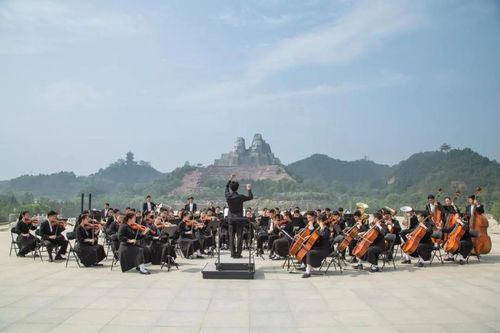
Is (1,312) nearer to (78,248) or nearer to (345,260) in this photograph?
(78,248)

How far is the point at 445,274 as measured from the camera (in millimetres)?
9945

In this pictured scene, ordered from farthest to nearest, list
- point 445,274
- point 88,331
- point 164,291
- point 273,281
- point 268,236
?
1. point 268,236
2. point 445,274
3. point 273,281
4. point 164,291
5. point 88,331

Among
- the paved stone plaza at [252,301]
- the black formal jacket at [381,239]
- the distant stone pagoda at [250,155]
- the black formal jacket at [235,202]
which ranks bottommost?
the paved stone plaza at [252,301]

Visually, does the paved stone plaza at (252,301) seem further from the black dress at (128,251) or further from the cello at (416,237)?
the cello at (416,237)

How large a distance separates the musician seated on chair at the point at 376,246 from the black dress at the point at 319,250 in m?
1.16

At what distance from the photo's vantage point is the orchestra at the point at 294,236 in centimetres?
1026

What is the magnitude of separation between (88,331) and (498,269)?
939 centimetres

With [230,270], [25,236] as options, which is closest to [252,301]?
[230,270]

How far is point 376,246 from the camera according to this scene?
10.5m

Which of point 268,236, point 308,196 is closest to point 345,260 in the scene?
point 268,236

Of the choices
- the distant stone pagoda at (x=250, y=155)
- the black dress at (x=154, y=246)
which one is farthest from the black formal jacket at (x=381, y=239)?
the distant stone pagoda at (x=250, y=155)

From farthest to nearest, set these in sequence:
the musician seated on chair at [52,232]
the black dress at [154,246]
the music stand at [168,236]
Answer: the musician seated on chair at [52,232] → the black dress at [154,246] → the music stand at [168,236]

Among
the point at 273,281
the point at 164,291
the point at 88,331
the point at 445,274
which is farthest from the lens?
the point at 445,274

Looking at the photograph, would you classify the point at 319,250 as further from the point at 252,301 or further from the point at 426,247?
the point at 426,247
